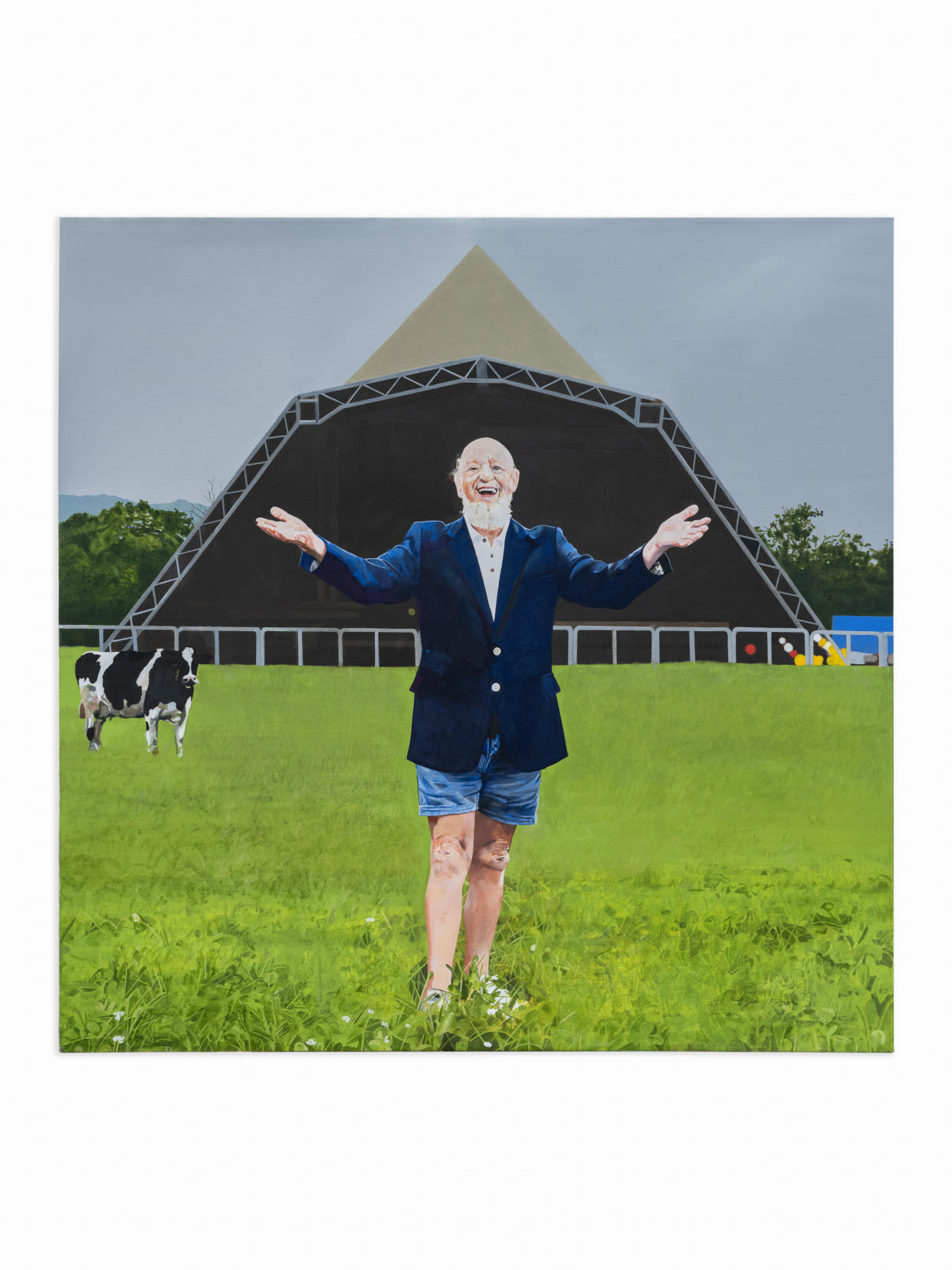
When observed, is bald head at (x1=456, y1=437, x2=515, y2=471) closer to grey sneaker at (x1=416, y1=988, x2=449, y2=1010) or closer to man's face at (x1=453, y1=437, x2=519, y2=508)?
man's face at (x1=453, y1=437, x2=519, y2=508)

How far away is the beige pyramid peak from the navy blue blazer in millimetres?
608

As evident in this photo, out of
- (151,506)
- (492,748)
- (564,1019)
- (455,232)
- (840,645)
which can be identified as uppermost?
(455,232)

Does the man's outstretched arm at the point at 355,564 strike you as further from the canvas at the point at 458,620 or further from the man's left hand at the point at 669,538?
the man's left hand at the point at 669,538

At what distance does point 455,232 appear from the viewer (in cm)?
335

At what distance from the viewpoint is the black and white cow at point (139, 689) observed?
336cm

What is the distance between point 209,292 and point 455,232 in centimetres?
95

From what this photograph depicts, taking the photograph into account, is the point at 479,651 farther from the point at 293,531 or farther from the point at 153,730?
the point at 153,730

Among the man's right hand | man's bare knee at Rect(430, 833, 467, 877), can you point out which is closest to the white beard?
the man's right hand

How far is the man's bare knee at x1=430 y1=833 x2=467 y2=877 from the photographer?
3242 millimetres

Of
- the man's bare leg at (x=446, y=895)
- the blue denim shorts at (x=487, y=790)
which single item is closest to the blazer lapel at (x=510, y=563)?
the blue denim shorts at (x=487, y=790)

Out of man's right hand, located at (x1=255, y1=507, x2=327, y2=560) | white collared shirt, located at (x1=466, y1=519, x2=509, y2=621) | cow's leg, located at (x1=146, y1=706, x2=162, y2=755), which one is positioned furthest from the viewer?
cow's leg, located at (x1=146, y1=706, x2=162, y2=755)

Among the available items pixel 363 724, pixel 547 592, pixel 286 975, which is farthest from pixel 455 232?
pixel 286 975

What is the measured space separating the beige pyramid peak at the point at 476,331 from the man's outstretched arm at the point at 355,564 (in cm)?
62

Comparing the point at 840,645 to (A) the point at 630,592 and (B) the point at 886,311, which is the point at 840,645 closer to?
(A) the point at 630,592
